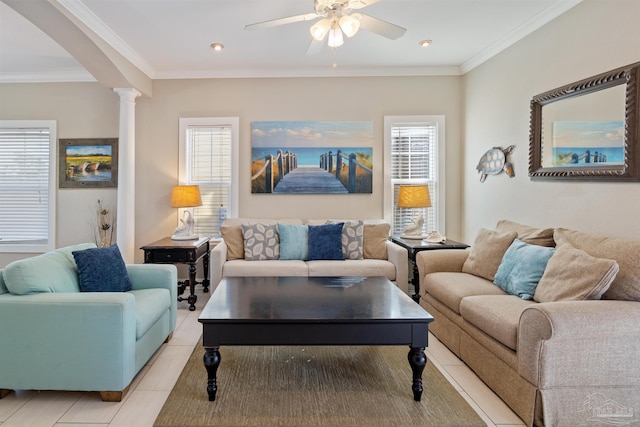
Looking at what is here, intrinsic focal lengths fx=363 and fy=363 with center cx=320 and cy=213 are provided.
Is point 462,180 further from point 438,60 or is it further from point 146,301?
point 146,301

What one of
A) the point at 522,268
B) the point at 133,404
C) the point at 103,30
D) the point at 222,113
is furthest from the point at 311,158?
the point at 133,404

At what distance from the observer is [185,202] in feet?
13.9

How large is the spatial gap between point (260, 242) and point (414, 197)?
1.86 meters

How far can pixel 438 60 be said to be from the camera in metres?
4.35

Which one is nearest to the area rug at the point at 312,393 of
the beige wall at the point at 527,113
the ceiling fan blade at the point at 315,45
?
the beige wall at the point at 527,113

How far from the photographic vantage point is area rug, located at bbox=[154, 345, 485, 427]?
76.9 inches

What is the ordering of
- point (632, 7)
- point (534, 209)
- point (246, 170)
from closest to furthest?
point (632, 7) < point (534, 209) < point (246, 170)

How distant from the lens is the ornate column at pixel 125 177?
4.27m

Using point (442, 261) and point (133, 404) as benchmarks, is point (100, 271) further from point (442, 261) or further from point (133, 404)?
point (442, 261)

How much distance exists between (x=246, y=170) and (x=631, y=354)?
3982mm

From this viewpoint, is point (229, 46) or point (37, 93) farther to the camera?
point (37, 93)

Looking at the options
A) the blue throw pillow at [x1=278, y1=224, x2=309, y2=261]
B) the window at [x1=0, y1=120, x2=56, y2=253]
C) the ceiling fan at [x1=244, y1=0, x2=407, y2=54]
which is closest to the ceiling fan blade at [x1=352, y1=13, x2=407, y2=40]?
the ceiling fan at [x1=244, y1=0, x2=407, y2=54]

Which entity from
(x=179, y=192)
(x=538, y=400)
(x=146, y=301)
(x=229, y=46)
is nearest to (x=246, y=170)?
(x=179, y=192)

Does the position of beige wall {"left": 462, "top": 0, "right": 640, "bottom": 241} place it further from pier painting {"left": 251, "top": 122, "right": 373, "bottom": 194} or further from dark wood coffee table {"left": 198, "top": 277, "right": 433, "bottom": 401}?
dark wood coffee table {"left": 198, "top": 277, "right": 433, "bottom": 401}
